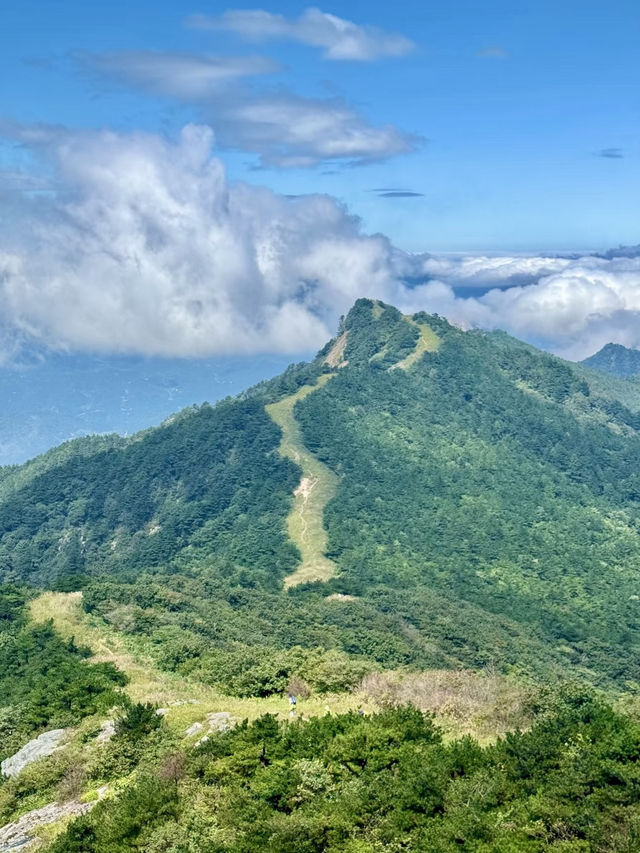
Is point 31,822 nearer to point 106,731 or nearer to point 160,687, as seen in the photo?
point 106,731

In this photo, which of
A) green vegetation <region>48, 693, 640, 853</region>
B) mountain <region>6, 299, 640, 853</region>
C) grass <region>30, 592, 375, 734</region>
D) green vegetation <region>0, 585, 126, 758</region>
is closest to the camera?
green vegetation <region>48, 693, 640, 853</region>

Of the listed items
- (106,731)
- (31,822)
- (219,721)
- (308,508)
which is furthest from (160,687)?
(308,508)

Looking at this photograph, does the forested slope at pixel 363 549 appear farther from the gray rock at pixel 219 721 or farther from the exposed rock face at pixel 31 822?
the exposed rock face at pixel 31 822

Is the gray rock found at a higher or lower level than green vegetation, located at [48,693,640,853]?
higher

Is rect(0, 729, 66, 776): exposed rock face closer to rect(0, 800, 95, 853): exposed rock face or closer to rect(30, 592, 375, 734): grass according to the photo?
rect(30, 592, 375, 734): grass

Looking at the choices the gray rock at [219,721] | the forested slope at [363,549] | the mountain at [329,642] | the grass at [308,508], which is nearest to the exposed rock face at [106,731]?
the mountain at [329,642]

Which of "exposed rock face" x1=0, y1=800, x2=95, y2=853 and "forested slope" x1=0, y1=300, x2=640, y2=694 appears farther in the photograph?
"forested slope" x1=0, y1=300, x2=640, y2=694

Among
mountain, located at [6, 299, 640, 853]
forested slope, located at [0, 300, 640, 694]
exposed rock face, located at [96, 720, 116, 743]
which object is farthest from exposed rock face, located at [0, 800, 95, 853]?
forested slope, located at [0, 300, 640, 694]
